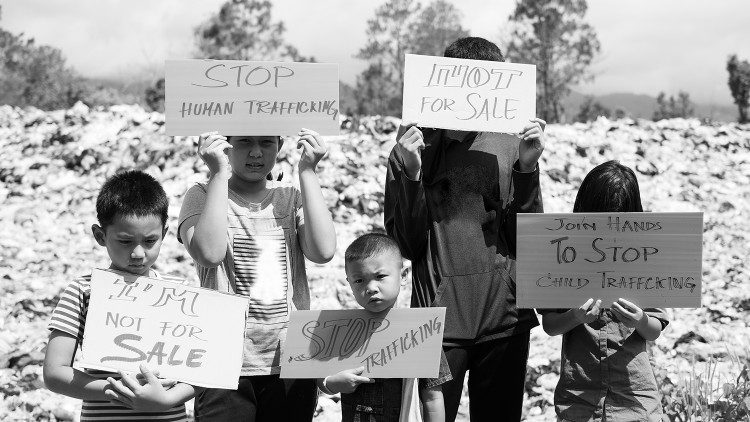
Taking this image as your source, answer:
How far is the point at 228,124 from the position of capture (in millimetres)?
2562

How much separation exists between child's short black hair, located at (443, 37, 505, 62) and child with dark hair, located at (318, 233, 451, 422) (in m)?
0.71

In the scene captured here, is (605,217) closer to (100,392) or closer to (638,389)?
(638,389)

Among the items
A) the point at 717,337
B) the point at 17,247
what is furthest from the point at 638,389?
the point at 17,247

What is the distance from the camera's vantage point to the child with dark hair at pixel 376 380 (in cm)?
246

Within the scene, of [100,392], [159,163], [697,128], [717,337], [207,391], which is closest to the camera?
[100,392]

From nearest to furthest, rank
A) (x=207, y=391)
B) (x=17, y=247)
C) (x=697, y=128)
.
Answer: (x=207, y=391) → (x=17, y=247) → (x=697, y=128)

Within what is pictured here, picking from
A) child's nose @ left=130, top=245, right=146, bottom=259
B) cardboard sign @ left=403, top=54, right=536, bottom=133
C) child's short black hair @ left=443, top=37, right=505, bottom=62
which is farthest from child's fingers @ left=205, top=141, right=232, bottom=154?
child's short black hair @ left=443, top=37, right=505, bottom=62

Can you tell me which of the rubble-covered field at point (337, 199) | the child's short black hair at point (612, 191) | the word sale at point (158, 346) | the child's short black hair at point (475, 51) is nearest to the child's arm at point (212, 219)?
the word sale at point (158, 346)

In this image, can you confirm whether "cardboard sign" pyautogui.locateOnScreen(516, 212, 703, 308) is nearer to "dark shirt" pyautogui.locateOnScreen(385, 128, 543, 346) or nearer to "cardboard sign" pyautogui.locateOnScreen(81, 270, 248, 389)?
"dark shirt" pyautogui.locateOnScreen(385, 128, 543, 346)

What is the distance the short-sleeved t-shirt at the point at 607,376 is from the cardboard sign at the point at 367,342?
481 mm

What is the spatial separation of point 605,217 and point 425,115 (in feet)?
2.16

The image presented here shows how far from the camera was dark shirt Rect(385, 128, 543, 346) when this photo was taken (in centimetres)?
262

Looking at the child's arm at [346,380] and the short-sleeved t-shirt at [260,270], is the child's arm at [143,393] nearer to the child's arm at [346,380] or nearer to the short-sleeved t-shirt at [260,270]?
the short-sleeved t-shirt at [260,270]

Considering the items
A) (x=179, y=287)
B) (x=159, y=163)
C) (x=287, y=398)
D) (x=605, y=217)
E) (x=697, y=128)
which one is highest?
(x=697, y=128)
